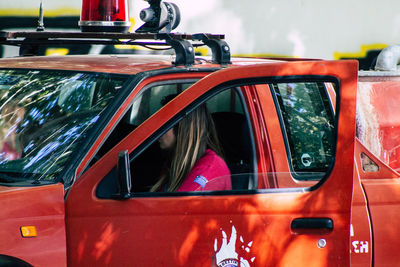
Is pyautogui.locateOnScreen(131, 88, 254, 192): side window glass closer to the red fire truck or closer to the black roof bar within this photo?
the red fire truck

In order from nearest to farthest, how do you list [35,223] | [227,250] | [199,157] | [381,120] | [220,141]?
[35,223], [227,250], [199,157], [220,141], [381,120]

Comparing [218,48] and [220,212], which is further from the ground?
[218,48]

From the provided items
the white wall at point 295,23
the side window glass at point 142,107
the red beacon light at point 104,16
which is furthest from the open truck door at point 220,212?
the white wall at point 295,23

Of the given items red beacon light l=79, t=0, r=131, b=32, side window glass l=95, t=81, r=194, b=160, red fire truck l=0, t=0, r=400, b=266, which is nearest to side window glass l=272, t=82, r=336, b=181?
red fire truck l=0, t=0, r=400, b=266

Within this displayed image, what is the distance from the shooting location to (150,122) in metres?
2.84

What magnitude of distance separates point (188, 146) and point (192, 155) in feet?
0.16

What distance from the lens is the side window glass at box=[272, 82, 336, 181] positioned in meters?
3.01

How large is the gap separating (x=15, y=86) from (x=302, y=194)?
5.50 feet

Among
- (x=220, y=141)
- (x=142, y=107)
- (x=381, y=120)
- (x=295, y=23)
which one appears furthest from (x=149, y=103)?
(x=295, y=23)

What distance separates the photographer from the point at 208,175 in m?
3.08

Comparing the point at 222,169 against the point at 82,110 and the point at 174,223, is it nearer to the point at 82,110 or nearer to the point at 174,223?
the point at 174,223

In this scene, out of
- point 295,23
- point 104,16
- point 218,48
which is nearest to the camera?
point 218,48

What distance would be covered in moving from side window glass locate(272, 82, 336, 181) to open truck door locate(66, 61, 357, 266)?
104 mm

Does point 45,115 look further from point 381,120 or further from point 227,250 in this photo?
point 381,120
